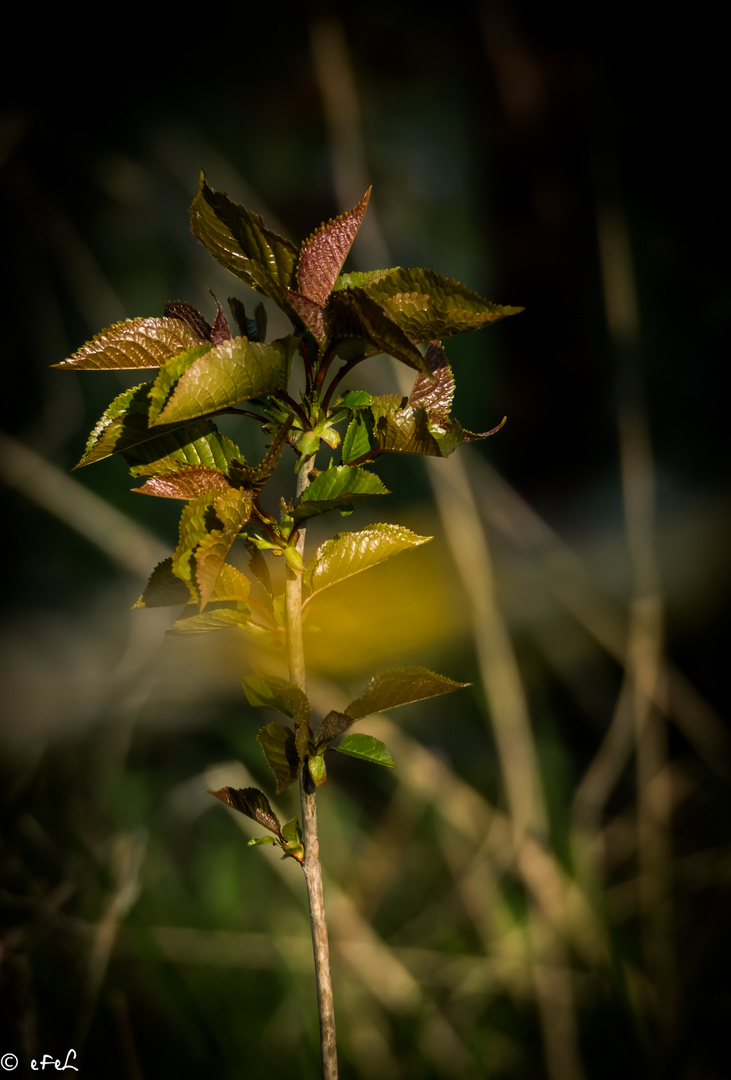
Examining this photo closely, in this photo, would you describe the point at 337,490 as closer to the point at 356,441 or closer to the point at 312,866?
the point at 356,441

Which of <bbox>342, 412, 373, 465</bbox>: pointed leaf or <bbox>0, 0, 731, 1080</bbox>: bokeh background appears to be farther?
<bbox>0, 0, 731, 1080</bbox>: bokeh background

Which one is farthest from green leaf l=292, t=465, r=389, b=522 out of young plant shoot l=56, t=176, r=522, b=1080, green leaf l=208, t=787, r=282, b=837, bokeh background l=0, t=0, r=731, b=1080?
bokeh background l=0, t=0, r=731, b=1080

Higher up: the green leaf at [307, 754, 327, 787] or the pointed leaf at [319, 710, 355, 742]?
the pointed leaf at [319, 710, 355, 742]

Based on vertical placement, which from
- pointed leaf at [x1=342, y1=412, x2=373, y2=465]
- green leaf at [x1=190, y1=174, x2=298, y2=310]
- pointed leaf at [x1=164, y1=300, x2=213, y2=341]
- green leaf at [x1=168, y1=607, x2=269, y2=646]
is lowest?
green leaf at [x1=168, y1=607, x2=269, y2=646]

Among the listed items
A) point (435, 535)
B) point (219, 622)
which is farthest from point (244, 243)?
point (435, 535)

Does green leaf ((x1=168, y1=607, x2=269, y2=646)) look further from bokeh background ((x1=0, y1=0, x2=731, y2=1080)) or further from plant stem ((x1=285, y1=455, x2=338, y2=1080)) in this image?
bokeh background ((x1=0, y1=0, x2=731, y2=1080))

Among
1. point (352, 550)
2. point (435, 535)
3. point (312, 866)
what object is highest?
point (435, 535)
